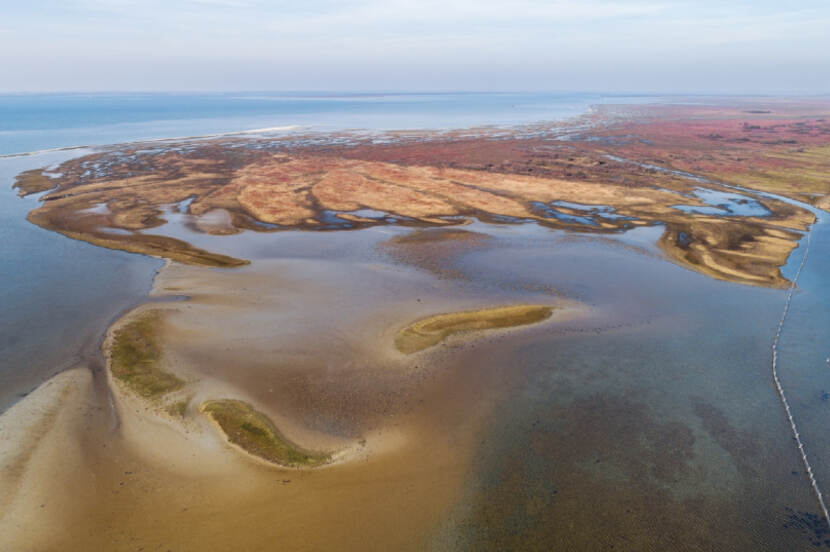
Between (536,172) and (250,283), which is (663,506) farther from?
(536,172)

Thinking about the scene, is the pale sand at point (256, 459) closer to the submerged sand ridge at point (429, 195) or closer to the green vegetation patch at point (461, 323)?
the green vegetation patch at point (461, 323)

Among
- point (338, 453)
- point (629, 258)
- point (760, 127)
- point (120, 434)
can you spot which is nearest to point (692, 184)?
point (629, 258)

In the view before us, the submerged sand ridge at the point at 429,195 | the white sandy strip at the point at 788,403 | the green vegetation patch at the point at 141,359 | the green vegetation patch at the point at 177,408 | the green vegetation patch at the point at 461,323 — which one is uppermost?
the submerged sand ridge at the point at 429,195

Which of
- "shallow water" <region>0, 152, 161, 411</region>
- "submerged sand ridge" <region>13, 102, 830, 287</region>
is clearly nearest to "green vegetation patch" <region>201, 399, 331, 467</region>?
"shallow water" <region>0, 152, 161, 411</region>

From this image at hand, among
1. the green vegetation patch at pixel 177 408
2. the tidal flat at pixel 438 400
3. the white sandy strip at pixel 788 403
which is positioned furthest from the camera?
the green vegetation patch at pixel 177 408

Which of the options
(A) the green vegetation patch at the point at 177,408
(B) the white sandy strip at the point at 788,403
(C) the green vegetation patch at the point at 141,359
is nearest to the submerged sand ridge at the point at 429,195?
(B) the white sandy strip at the point at 788,403

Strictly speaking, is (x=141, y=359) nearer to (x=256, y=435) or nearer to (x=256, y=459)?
(x=256, y=435)
